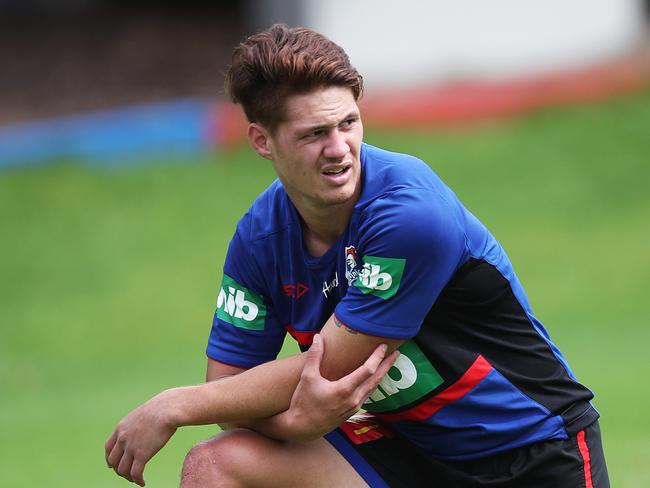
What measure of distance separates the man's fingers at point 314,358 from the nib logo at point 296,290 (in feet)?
1.09

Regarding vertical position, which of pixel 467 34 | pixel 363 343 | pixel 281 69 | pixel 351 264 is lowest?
pixel 363 343

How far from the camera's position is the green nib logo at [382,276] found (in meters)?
3.93

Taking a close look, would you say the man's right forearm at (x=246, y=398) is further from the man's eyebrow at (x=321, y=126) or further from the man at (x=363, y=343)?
the man's eyebrow at (x=321, y=126)

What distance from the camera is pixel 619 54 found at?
18.9m

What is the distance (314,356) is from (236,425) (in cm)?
48

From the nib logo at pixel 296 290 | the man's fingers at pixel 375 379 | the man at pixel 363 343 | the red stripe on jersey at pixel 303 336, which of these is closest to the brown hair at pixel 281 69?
the man at pixel 363 343

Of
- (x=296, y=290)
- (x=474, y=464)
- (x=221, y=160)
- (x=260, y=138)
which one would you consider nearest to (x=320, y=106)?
(x=260, y=138)

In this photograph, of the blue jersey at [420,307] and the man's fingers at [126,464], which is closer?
the blue jersey at [420,307]

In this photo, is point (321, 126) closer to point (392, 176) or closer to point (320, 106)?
point (320, 106)

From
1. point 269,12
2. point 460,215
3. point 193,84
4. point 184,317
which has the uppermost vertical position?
point 269,12

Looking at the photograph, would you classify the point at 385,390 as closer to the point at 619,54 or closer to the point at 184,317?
the point at 184,317

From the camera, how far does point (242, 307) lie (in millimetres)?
4473

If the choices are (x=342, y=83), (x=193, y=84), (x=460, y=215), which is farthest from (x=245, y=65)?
(x=193, y=84)

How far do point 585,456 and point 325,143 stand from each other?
1.40 metres
